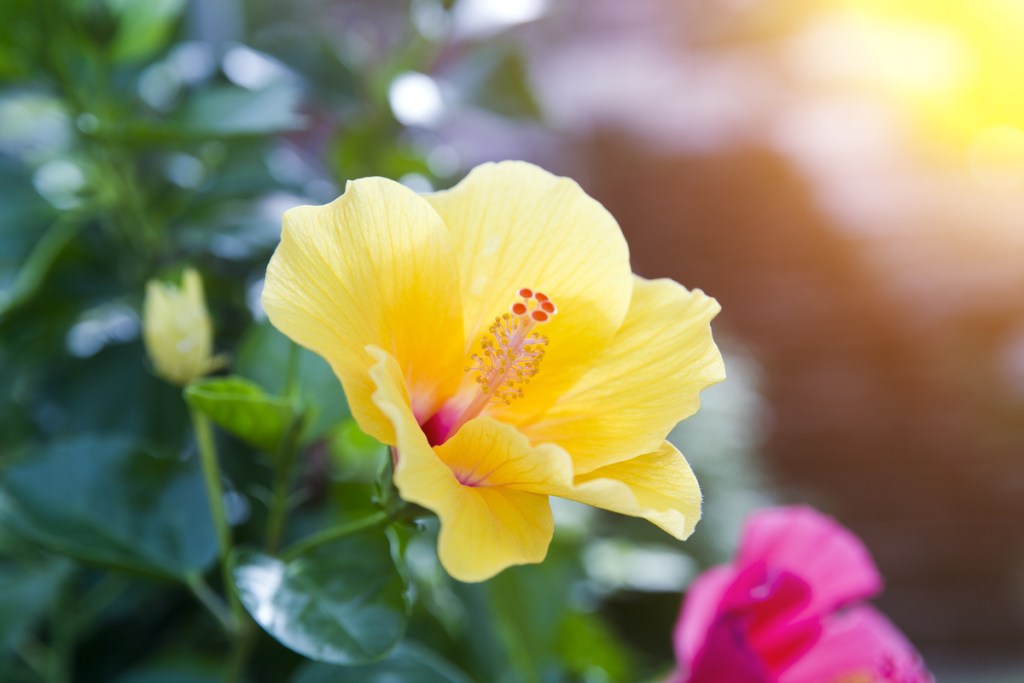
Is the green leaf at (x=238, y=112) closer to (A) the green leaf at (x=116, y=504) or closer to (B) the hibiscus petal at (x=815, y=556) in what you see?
(A) the green leaf at (x=116, y=504)

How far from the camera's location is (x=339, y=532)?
14.9 inches

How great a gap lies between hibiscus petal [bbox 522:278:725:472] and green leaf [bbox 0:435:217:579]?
19 centimetres

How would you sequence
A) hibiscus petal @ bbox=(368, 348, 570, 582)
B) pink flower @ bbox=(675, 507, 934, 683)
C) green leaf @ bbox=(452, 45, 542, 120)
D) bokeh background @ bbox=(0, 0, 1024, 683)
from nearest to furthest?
hibiscus petal @ bbox=(368, 348, 570, 582) → pink flower @ bbox=(675, 507, 934, 683) → green leaf @ bbox=(452, 45, 542, 120) → bokeh background @ bbox=(0, 0, 1024, 683)

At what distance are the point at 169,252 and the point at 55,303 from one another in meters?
0.09

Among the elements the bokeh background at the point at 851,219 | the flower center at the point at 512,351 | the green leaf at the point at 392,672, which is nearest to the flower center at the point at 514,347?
the flower center at the point at 512,351

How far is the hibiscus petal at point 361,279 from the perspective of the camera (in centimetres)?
33

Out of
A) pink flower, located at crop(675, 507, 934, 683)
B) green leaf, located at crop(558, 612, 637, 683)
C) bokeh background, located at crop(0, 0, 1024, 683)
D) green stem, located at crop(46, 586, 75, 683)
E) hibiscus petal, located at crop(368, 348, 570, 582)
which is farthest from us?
bokeh background, located at crop(0, 0, 1024, 683)

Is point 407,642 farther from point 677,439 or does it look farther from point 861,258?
point 861,258

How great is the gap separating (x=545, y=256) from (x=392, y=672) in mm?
208

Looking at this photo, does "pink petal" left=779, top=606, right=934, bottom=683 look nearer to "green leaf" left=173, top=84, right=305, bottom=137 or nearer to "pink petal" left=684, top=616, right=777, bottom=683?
"pink petal" left=684, top=616, right=777, bottom=683

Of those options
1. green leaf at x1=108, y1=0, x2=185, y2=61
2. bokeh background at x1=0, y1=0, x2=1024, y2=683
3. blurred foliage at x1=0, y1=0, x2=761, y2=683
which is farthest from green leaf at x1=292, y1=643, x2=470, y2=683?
bokeh background at x1=0, y1=0, x2=1024, y2=683

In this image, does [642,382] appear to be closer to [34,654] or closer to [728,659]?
[728,659]

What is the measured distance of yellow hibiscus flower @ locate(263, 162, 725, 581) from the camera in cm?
32

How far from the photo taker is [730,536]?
5.63ft
